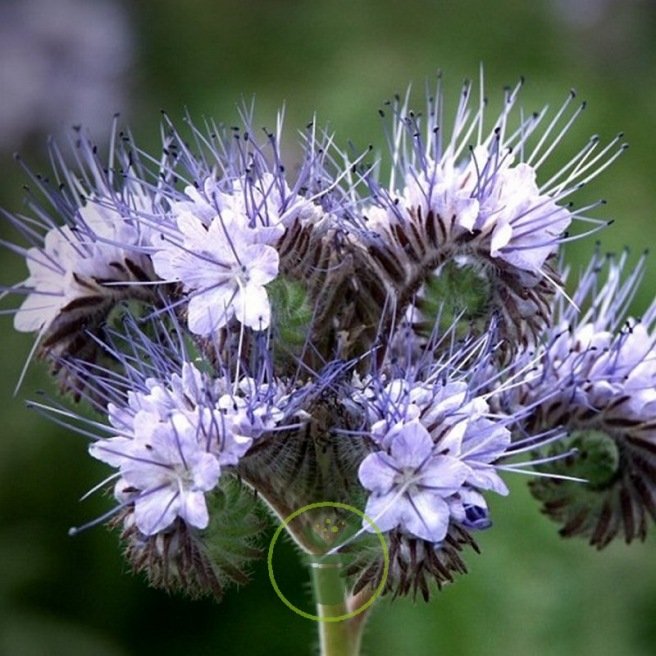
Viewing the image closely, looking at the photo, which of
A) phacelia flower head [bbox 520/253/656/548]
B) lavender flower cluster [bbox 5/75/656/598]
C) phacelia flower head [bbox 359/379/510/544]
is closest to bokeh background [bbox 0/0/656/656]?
phacelia flower head [bbox 520/253/656/548]

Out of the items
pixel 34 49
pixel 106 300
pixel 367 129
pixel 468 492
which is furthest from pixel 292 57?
pixel 468 492

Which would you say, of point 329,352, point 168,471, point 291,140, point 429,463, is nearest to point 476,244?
point 329,352

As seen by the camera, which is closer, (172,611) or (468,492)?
(468,492)

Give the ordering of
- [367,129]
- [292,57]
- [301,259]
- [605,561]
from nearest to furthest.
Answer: [301,259]
[605,561]
[367,129]
[292,57]

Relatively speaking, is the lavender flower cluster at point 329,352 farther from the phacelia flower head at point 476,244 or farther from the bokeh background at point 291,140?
the bokeh background at point 291,140

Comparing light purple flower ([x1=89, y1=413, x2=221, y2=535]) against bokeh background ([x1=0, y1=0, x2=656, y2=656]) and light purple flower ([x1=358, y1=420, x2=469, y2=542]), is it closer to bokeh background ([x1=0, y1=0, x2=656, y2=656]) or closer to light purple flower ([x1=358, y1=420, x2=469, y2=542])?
light purple flower ([x1=358, y1=420, x2=469, y2=542])

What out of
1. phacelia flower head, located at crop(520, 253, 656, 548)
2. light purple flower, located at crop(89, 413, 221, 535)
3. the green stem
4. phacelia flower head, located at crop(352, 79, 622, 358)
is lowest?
the green stem

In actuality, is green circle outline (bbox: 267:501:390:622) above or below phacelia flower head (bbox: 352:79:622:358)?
below

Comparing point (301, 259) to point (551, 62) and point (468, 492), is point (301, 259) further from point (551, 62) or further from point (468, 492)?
point (551, 62)
